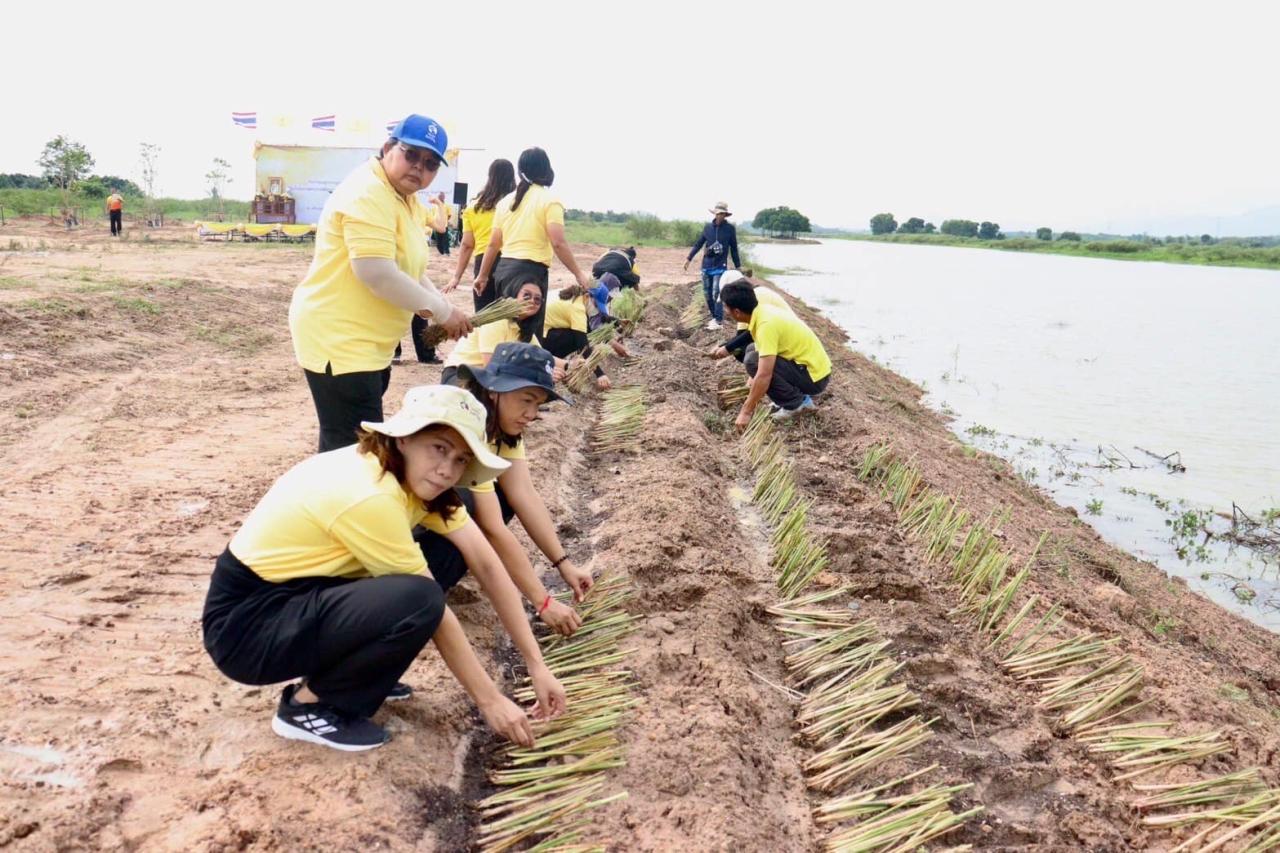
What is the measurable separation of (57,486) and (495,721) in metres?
2.56

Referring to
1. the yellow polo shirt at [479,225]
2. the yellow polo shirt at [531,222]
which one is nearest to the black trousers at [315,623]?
the yellow polo shirt at [531,222]

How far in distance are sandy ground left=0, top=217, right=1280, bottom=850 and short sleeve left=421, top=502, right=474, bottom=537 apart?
0.55 m

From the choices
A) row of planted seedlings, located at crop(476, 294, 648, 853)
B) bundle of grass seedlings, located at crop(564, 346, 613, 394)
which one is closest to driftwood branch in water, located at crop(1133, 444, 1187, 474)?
bundle of grass seedlings, located at crop(564, 346, 613, 394)

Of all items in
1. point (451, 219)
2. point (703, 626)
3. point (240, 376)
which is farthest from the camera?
point (451, 219)

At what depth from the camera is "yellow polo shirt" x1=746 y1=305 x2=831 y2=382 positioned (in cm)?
562

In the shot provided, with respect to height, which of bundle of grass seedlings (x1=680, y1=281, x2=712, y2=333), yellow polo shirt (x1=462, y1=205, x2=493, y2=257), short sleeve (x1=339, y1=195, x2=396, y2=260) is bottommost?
bundle of grass seedlings (x1=680, y1=281, x2=712, y2=333)

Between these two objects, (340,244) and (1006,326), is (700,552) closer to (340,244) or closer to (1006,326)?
(340,244)

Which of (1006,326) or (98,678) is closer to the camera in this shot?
(98,678)

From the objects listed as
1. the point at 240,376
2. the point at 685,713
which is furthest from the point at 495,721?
the point at 240,376

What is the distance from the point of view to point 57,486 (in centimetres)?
367

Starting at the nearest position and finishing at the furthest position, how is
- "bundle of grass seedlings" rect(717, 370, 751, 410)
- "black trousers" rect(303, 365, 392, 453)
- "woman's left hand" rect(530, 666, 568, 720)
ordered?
"woman's left hand" rect(530, 666, 568, 720) → "black trousers" rect(303, 365, 392, 453) → "bundle of grass seedlings" rect(717, 370, 751, 410)

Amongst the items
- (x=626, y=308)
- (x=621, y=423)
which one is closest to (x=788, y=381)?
(x=621, y=423)

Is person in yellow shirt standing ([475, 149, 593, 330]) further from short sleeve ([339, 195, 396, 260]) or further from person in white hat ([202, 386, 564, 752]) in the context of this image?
person in white hat ([202, 386, 564, 752])

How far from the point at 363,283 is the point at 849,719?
74.8 inches
